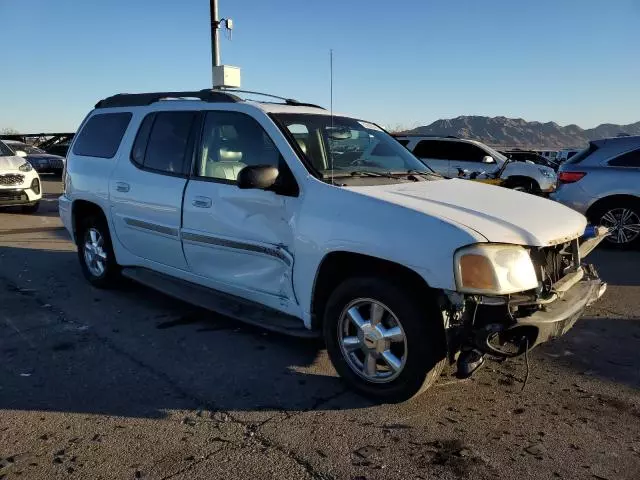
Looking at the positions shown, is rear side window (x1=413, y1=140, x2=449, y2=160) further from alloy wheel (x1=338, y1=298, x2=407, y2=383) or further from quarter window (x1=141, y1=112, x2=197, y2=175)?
alloy wheel (x1=338, y1=298, x2=407, y2=383)

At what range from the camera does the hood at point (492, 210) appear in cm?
312

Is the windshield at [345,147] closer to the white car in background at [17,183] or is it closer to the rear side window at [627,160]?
the rear side window at [627,160]

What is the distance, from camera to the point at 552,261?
135 inches

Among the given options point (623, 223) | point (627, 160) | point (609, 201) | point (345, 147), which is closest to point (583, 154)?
point (627, 160)

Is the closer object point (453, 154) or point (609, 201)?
point (609, 201)

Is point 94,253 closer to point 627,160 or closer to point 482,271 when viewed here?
point 482,271

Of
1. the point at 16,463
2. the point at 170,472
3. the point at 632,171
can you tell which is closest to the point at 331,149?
the point at 170,472

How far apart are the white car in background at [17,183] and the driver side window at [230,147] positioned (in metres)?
8.50

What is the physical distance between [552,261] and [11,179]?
11093 millimetres

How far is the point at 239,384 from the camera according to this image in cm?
374

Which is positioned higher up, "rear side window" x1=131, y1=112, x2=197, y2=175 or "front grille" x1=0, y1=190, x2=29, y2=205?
"rear side window" x1=131, y1=112, x2=197, y2=175

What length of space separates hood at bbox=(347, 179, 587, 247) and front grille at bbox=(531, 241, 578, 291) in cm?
10

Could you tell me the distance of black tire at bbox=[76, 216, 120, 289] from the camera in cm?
584

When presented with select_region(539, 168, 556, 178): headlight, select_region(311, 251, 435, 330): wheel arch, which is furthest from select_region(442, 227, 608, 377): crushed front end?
select_region(539, 168, 556, 178): headlight
